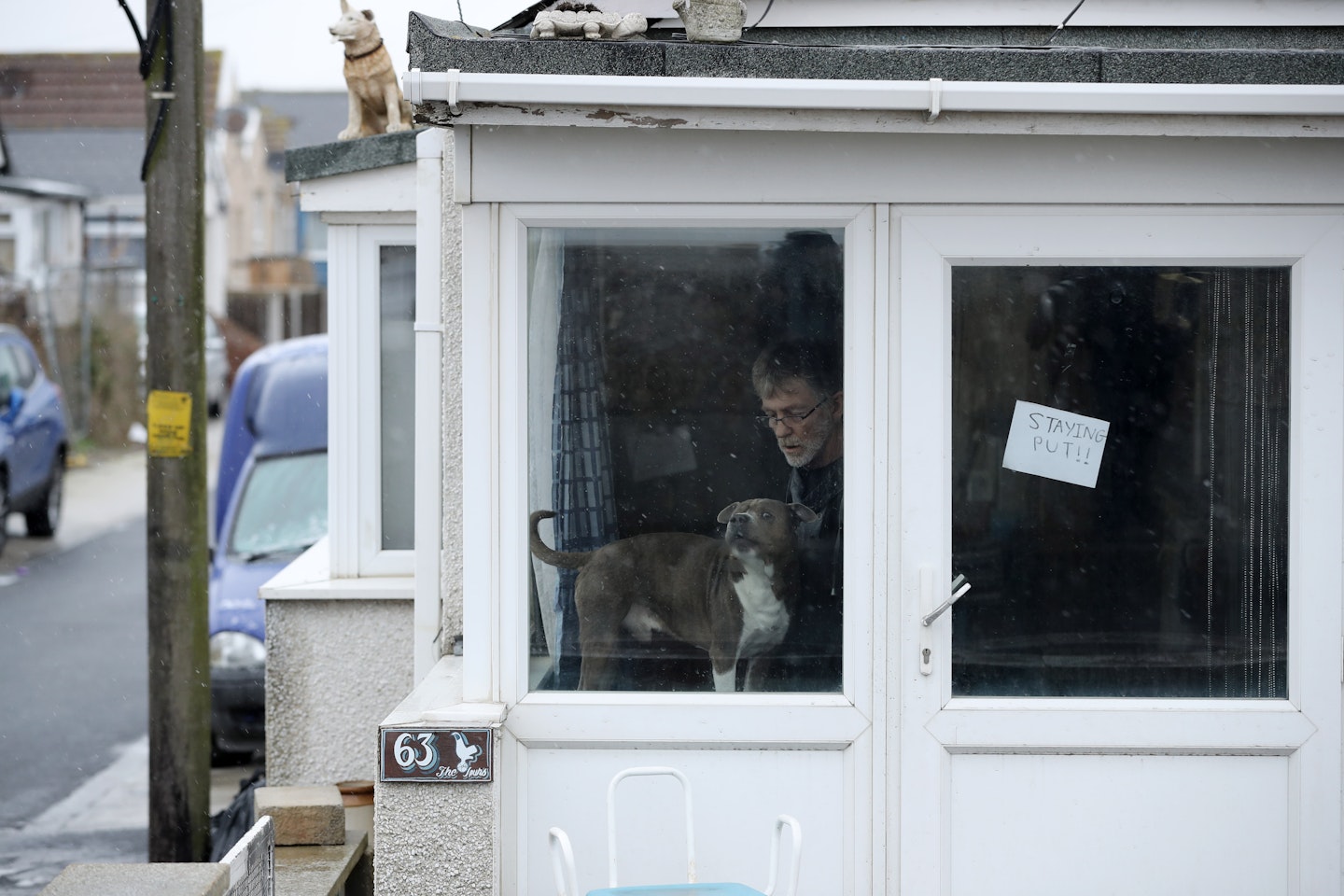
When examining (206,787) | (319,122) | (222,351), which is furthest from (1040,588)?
(319,122)

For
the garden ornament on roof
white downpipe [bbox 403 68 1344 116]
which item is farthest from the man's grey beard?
the garden ornament on roof

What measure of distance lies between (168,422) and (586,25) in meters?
3.12

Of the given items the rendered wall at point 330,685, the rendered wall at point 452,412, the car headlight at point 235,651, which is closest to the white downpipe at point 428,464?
the rendered wall at point 452,412

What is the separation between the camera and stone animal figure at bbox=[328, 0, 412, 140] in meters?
6.16

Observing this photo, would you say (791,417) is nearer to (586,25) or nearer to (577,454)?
(577,454)

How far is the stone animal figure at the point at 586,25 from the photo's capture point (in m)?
3.70

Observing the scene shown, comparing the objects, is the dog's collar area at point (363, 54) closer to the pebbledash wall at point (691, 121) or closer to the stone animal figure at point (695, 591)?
the pebbledash wall at point (691, 121)

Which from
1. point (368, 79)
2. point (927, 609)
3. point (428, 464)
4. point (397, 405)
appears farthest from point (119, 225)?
point (927, 609)

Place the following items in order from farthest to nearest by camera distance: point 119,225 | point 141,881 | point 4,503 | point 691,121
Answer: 1. point 119,225
2. point 4,503
3. point 691,121
4. point 141,881

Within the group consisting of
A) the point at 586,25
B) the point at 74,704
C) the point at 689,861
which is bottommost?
the point at 74,704

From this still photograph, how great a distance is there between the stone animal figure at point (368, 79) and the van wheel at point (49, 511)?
10.6 m

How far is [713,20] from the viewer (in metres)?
3.75

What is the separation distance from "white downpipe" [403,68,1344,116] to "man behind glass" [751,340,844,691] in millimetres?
747

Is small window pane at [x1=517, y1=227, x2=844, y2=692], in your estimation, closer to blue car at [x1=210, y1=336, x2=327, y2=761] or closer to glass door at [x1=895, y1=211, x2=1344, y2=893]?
glass door at [x1=895, y1=211, x2=1344, y2=893]
